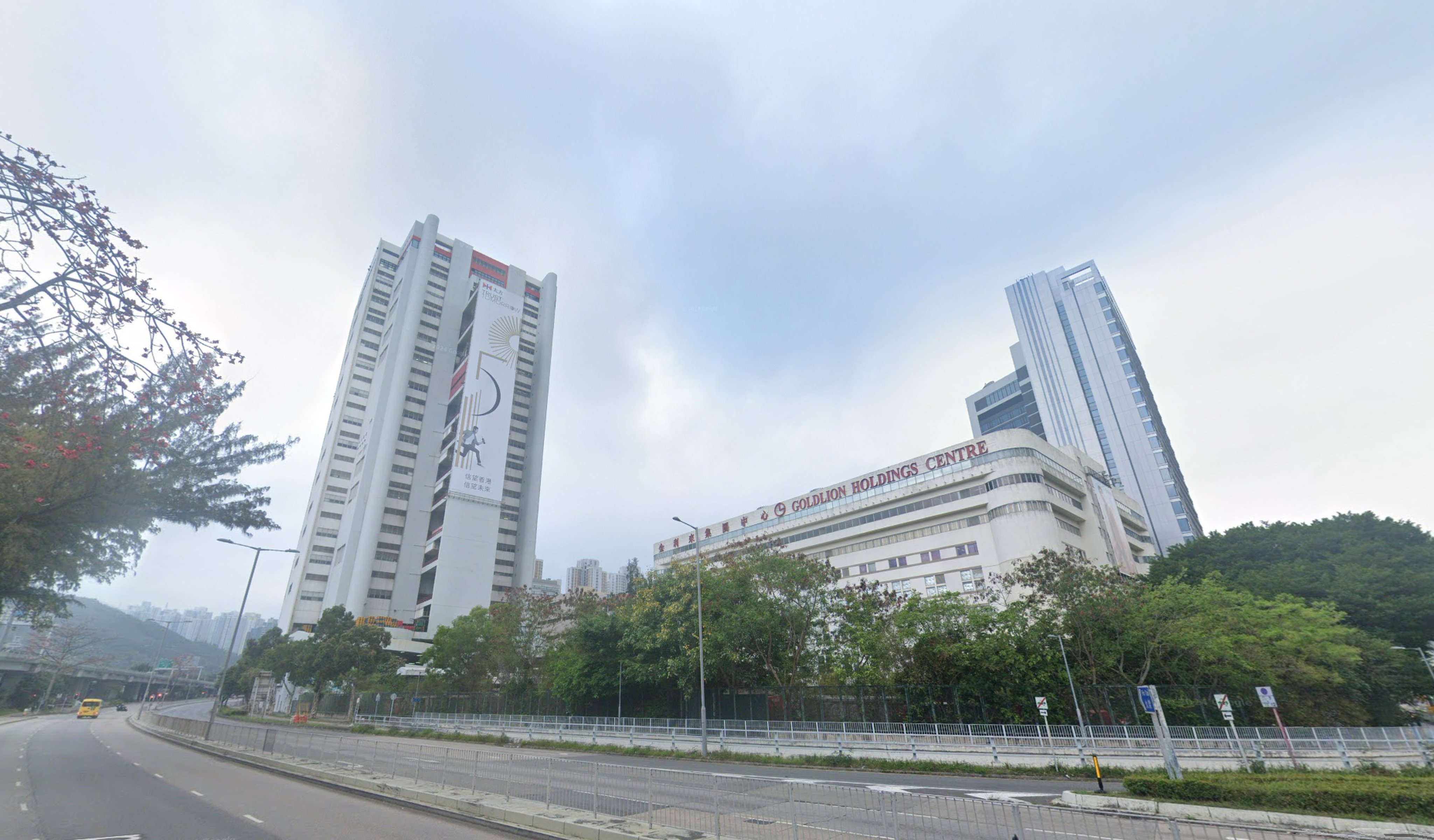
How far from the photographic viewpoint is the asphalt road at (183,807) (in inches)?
426

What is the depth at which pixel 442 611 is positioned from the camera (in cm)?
7612

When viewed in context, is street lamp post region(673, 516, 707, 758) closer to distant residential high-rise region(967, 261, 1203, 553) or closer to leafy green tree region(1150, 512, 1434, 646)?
leafy green tree region(1150, 512, 1434, 646)

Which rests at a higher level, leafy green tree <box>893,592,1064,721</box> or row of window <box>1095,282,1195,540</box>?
row of window <box>1095,282,1195,540</box>

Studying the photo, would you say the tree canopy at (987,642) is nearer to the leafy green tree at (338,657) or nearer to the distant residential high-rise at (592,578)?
the leafy green tree at (338,657)

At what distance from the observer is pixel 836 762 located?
23.2 m

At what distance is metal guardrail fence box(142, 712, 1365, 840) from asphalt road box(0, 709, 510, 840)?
156 cm

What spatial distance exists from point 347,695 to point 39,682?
177ft

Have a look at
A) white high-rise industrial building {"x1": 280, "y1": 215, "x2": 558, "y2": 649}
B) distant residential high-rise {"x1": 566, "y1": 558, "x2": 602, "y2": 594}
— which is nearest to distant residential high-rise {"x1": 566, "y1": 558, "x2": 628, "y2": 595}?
distant residential high-rise {"x1": 566, "y1": 558, "x2": 602, "y2": 594}

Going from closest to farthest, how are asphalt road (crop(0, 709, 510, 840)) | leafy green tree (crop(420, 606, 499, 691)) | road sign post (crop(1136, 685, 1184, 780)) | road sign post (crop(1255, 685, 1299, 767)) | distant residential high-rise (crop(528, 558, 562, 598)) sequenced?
asphalt road (crop(0, 709, 510, 840)), road sign post (crop(1136, 685, 1184, 780)), road sign post (crop(1255, 685, 1299, 767)), leafy green tree (crop(420, 606, 499, 691)), distant residential high-rise (crop(528, 558, 562, 598))

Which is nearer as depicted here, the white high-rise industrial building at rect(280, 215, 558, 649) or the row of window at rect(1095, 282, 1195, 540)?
the white high-rise industrial building at rect(280, 215, 558, 649)

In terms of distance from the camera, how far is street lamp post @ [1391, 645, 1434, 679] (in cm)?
3703

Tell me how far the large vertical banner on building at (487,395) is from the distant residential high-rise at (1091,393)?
254 feet

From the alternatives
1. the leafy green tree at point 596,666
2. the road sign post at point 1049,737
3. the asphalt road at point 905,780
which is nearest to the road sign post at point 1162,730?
the asphalt road at point 905,780

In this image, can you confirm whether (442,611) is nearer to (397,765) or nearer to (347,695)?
(347,695)
